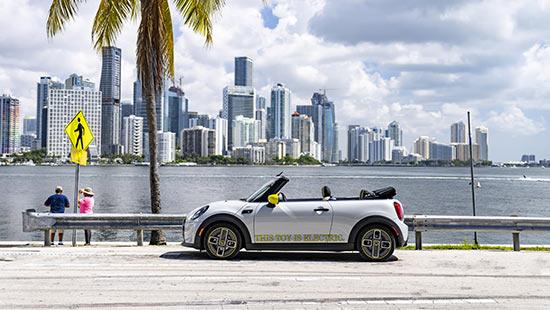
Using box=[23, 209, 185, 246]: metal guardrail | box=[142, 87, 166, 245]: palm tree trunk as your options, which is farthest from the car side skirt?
box=[142, 87, 166, 245]: palm tree trunk

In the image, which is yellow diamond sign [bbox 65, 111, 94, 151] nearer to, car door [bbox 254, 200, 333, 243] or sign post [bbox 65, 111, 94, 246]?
sign post [bbox 65, 111, 94, 246]

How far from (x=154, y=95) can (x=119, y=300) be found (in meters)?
9.28

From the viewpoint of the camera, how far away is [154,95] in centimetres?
1645

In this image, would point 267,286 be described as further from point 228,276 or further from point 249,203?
point 249,203

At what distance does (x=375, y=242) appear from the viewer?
11180 mm

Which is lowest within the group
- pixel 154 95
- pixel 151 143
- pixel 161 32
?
pixel 151 143

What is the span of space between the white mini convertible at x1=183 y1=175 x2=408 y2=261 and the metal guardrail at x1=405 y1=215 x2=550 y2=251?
254 centimetres

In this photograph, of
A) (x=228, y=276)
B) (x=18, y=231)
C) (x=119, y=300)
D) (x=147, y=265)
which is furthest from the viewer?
(x=18, y=231)

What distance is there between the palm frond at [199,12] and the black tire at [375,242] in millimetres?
7616

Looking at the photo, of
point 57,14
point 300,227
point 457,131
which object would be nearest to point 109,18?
point 57,14

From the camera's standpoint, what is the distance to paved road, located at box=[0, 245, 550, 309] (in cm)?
791

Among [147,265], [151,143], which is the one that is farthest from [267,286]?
[151,143]

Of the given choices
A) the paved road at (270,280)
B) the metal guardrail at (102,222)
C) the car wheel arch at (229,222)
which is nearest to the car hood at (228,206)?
the car wheel arch at (229,222)

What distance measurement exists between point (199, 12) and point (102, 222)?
233 inches
